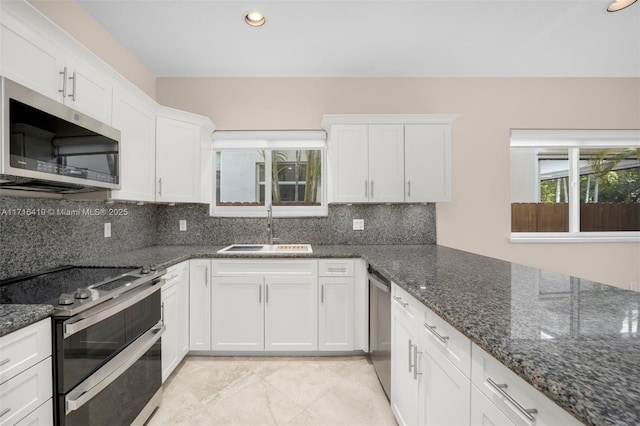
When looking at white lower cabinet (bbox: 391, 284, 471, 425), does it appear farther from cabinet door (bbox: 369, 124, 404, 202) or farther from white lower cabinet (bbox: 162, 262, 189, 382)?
white lower cabinet (bbox: 162, 262, 189, 382)

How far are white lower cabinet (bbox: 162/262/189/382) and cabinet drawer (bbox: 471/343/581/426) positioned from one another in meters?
1.86

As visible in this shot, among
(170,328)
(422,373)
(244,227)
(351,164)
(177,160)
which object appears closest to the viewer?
(422,373)

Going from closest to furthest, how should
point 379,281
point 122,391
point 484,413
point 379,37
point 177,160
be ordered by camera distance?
point 484,413
point 122,391
point 379,281
point 379,37
point 177,160

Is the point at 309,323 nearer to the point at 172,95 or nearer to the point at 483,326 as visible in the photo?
the point at 483,326

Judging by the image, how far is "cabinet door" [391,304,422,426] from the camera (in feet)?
4.21

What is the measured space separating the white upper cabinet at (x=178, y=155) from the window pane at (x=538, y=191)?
328cm

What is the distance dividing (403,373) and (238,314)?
1.40 m

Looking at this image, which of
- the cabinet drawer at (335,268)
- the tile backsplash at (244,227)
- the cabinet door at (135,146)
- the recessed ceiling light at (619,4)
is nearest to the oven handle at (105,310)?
the cabinet door at (135,146)

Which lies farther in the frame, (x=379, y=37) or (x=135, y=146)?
(x=379, y=37)

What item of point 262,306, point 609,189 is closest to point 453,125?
point 609,189

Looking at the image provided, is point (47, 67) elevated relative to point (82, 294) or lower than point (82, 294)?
elevated

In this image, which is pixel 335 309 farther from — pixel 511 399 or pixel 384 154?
pixel 511 399

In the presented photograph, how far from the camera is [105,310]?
123 cm

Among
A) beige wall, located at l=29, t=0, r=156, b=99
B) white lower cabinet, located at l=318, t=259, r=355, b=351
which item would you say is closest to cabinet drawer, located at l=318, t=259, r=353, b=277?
white lower cabinet, located at l=318, t=259, r=355, b=351
